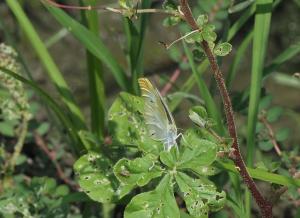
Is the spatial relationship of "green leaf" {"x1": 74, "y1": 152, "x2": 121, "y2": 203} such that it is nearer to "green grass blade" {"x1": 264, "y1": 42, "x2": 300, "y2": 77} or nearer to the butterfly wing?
the butterfly wing

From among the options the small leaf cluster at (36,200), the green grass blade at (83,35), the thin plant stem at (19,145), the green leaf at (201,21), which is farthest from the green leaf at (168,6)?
the thin plant stem at (19,145)

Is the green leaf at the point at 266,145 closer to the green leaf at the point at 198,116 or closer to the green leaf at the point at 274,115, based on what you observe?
the green leaf at the point at 274,115

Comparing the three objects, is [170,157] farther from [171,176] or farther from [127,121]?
[127,121]

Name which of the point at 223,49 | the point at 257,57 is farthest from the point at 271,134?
the point at 223,49

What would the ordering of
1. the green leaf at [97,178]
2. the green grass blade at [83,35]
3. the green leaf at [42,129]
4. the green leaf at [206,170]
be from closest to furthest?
the green leaf at [206,170], the green leaf at [97,178], the green grass blade at [83,35], the green leaf at [42,129]

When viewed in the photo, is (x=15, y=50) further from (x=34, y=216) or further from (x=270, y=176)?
(x=270, y=176)
